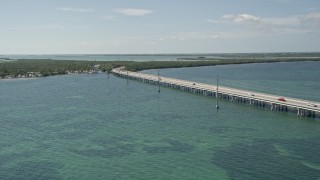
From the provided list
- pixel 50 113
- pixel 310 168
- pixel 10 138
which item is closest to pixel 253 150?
pixel 310 168

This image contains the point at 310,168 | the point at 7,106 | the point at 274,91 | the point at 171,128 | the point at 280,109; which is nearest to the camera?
the point at 310,168

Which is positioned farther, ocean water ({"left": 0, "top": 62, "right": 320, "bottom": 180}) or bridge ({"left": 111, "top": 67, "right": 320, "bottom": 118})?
bridge ({"left": 111, "top": 67, "right": 320, "bottom": 118})

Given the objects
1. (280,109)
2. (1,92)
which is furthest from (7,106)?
(280,109)

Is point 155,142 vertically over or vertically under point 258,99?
under

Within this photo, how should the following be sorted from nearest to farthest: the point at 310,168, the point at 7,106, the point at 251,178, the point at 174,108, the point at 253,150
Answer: the point at 251,178 < the point at 310,168 < the point at 253,150 < the point at 174,108 < the point at 7,106

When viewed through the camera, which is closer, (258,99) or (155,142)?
(155,142)

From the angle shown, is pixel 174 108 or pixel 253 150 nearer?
pixel 253 150

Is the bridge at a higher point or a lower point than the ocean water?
higher

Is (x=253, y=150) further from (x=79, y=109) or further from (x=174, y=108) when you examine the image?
(x=79, y=109)
